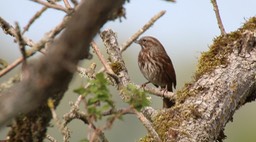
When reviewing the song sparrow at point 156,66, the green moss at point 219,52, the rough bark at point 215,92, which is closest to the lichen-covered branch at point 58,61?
the rough bark at point 215,92

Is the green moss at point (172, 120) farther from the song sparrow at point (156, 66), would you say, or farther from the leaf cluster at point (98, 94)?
the song sparrow at point (156, 66)

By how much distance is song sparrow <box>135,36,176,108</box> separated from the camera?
8.61 metres

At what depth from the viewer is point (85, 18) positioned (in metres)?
1.69

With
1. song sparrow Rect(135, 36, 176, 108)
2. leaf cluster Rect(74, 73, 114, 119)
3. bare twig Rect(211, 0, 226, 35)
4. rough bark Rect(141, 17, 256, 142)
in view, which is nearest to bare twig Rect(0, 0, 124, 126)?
leaf cluster Rect(74, 73, 114, 119)

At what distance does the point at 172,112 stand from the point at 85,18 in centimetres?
241

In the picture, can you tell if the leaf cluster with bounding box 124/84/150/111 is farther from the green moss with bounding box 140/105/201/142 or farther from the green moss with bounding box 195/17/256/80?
the green moss with bounding box 195/17/256/80

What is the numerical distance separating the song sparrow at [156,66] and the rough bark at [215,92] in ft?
12.9

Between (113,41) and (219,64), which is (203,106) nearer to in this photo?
(219,64)

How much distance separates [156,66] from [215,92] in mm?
4663

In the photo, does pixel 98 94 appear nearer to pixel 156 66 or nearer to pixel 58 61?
pixel 58 61

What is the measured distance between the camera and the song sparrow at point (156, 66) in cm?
861

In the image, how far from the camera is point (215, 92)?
405 cm

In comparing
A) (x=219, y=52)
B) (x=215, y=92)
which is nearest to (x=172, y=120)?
(x=215, y=92)

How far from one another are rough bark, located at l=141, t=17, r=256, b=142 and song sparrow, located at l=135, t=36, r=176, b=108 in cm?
392
